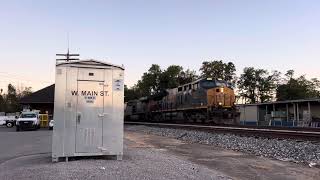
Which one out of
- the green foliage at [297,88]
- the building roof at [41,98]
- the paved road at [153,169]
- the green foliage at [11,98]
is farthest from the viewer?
the green foliage at [11,98]

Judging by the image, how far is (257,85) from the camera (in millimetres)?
115750

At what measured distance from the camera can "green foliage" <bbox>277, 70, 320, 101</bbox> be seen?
10194 centimetres

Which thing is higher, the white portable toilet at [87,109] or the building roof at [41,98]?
the building roof at [41,98]

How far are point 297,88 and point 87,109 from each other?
320ft

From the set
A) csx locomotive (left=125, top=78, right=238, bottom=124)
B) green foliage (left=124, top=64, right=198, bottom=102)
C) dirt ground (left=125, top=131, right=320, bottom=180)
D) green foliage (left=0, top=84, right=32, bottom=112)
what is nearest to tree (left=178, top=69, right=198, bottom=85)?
green foliage (left=124, top=64, right=198, bottom=102)

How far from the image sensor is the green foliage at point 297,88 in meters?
102

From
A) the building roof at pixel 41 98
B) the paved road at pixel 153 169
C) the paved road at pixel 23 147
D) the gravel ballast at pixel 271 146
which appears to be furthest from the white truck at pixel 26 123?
the paved road at pixel 153 169

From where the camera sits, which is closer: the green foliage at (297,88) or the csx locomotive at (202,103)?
the csx locomotive at (202,103)

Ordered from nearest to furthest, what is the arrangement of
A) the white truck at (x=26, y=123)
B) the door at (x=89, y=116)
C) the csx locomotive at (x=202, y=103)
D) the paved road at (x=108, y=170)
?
the paved road at (x=108, y=170), the door at (x=89, y=116), the csx locomotive at (x=202, y=103), the white truck at (x=26, y=123)

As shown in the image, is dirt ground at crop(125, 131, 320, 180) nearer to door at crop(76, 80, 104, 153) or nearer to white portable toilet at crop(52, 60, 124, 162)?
white portable toilet at crop(52, 60, 124, 162)

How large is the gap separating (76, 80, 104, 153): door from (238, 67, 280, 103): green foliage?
10585 cm

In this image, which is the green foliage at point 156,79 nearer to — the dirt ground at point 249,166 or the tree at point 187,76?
the tree at point 187,76

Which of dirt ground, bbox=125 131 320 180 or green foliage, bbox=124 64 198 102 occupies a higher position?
green foliage, bbox=124 64 198 102

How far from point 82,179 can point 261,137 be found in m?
12.4
